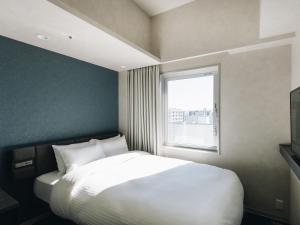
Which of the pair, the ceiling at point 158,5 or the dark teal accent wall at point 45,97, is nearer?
the dark teal accent wall at point 45,97

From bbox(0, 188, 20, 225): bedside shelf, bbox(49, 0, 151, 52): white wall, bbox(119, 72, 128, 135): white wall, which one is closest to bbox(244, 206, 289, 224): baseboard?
bbox(119, 72, 128, 135): white wall

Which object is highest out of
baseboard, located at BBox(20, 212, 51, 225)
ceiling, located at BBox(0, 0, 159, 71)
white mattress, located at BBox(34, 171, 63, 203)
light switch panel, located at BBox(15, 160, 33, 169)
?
ceiling, located at BBox(0, 0, 159, 71)

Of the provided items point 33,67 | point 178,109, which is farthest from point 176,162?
point 33,67

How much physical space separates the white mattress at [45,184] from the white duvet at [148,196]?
0.58ft

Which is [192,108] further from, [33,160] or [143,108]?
[33,160]

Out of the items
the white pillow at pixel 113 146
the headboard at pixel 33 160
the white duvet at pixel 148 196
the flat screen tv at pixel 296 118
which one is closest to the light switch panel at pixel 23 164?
the headboard at pixel 33 160

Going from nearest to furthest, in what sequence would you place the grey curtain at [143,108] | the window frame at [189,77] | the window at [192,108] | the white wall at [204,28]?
1. the white wall at [204,28]
2. the window frame at [189,77]
3. the window at [192,108]
4. the grey curtain at [143,108]

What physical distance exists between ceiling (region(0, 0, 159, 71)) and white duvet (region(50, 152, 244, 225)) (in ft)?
4.97

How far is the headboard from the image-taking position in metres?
1.89

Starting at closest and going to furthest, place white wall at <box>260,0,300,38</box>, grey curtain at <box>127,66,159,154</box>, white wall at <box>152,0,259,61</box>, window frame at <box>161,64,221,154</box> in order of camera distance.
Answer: white wall at <box>260,0,300,38</box>
white wall at <box>152,0,259,61</box>
window frame at <box>161,64,221,154</box>
grey curtain at <box>127,66,159,154</box>

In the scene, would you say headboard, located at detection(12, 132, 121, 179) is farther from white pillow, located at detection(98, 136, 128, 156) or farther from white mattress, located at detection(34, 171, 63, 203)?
white pillow, located at detection(98, 136, 128, 156)

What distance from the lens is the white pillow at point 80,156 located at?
6.95 feet

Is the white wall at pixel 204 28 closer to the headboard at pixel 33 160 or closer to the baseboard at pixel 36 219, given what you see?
the headboard at pixel 33 160

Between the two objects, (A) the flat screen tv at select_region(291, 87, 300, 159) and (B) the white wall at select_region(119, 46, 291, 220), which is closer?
(A) the flat screen tv at select_region(291, 87, 300, 159)
